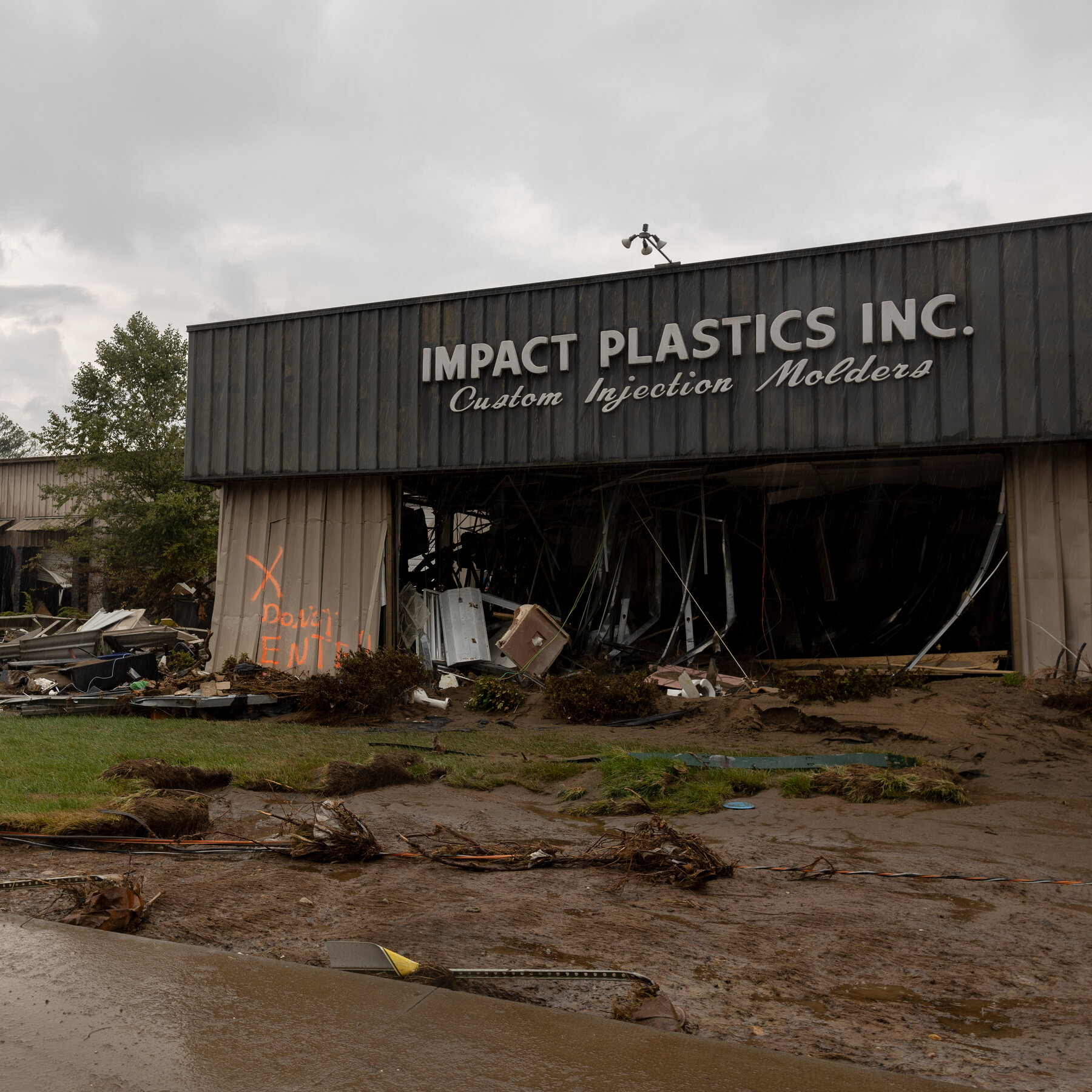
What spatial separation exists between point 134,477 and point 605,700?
63.6ft

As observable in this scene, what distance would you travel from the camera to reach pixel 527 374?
44.0 feet

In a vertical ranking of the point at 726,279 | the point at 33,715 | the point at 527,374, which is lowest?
the point at 33,715

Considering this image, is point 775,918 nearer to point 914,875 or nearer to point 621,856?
point 621,856

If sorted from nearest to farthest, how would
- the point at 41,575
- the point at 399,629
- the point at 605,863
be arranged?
1. the point at 605,863
2. the point at 399,629
3. the point at 41,575

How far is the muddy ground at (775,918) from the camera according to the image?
2871 mm

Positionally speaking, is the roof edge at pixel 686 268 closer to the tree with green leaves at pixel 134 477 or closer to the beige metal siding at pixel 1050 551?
the beige metal siding at pixel 1050 551

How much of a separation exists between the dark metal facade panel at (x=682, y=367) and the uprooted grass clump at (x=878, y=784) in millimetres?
5676

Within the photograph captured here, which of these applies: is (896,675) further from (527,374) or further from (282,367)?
(282,367)

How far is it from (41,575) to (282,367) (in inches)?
697

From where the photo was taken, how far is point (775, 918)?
3.95m

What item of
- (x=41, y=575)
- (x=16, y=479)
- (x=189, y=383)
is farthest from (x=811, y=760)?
(x=16, y=479)

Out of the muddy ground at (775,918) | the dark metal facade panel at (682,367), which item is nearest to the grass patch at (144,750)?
the muddy ground at (775,918)

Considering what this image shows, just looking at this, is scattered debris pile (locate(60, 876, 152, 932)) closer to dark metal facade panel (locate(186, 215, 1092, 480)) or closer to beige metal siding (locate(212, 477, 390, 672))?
dark metal facade panel (locate(186, 215, 1092, 480))

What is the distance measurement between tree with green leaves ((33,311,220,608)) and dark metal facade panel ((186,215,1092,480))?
9.38 m
